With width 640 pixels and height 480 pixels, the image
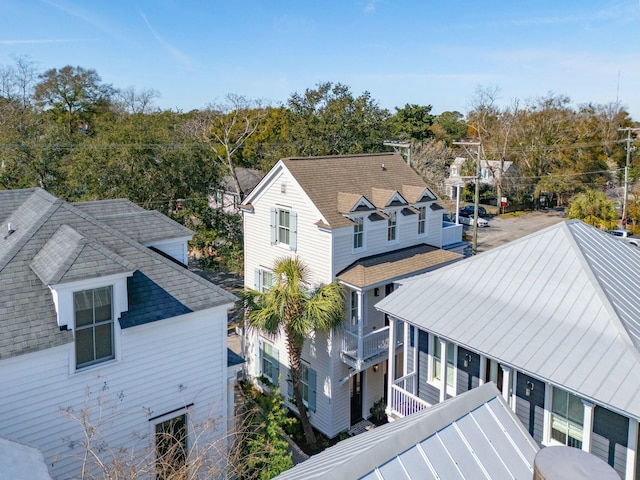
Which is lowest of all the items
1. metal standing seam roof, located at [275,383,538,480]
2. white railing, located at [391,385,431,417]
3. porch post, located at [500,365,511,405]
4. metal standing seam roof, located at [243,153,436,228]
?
white railing, located at [391,385,431,417]

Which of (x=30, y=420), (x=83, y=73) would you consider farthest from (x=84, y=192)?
(x=83, y=73)

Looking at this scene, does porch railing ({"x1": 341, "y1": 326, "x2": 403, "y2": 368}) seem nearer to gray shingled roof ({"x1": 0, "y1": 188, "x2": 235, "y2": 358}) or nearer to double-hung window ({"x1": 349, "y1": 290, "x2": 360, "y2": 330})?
double-hung window ({"x1": 349, "y1": 290, "x2": 360, "y2": 330})

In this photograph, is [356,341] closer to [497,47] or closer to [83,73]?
[497,47]

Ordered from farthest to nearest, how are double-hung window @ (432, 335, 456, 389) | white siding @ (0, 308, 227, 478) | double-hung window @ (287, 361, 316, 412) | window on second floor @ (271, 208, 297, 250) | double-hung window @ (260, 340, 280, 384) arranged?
double-hung window @ (260, 340, 280, 384), window on second floor @ (271, 208, 297, 250), double-hung window @ (287, 361, 316, 412), double-hung window @ (432, 335, 456, 389), white siding @ (0, 308, 227, 478)

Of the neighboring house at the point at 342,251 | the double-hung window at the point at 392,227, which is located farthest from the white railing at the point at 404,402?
Result: the double-hung window at the point at 392,227

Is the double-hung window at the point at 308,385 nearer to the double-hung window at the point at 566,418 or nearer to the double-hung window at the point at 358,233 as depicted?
the double-hung window at the point at 358,233

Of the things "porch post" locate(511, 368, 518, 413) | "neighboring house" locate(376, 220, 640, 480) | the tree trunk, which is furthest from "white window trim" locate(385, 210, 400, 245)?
"porch post" locate(511, 368, 518, 413)
